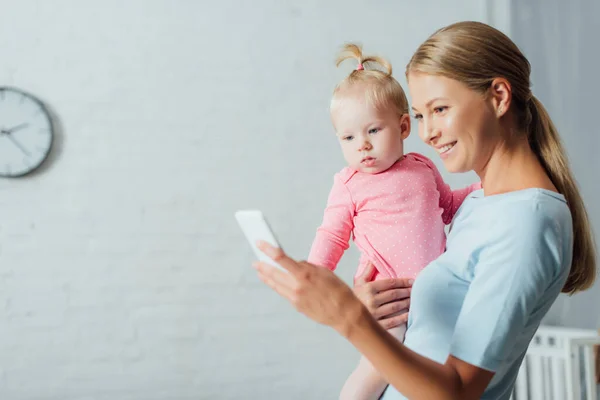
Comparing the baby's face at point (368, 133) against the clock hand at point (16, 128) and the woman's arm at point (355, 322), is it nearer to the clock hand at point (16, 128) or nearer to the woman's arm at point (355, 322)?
the woman's arm at point (355, 322)

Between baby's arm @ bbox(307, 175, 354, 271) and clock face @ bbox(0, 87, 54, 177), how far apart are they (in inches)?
78.4

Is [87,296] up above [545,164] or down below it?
below

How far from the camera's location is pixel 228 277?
11.6ft

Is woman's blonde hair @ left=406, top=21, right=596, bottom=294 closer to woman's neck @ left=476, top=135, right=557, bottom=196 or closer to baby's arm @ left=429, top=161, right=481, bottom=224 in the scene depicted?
woman's neck @ left=476, top=135, right=557, bottom=196

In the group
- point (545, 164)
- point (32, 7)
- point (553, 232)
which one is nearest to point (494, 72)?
point (545, 164)

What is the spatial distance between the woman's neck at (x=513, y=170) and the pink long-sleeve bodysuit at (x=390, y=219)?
45 centimetres

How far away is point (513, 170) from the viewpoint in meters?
1.21

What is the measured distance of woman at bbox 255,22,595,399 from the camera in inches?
40.5

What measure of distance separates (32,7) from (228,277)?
161 cm

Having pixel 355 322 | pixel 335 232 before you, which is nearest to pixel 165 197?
pixel 335 232

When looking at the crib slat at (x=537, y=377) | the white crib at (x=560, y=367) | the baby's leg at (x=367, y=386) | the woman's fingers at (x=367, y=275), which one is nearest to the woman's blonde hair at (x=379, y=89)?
the woman's fingers at (x=367, y=275)

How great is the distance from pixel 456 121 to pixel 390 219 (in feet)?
1.81

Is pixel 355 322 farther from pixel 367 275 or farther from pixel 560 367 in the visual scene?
pixel 560 367

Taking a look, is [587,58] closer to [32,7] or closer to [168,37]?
[168,37]
